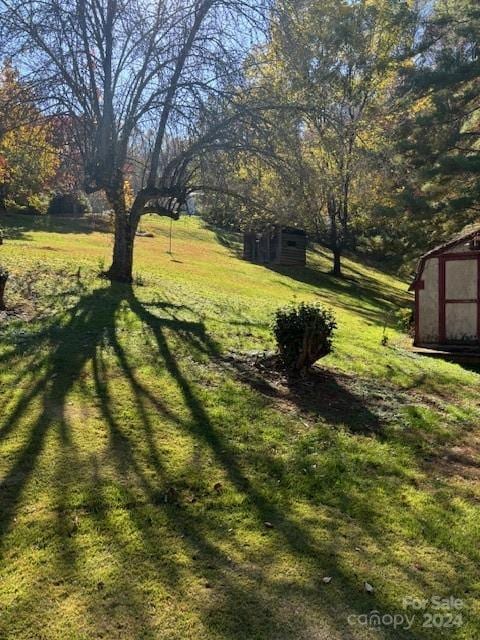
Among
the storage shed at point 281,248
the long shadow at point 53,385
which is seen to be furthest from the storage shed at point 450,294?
the storage shed at point 281,248

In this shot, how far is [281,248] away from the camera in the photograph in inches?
1249

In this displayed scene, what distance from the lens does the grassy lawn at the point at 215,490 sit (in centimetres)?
313

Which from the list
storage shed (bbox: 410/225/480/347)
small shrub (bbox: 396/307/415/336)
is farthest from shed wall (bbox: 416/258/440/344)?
small shrub (bbox: 396/307/415/336)

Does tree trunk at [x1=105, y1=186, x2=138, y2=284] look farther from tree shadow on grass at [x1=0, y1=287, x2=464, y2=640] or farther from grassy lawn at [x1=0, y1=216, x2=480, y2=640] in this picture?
tree shadow on grass at [x1=0, y1=287, x2=464, y2=640]

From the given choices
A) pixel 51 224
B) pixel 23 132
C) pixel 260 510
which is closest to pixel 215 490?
pixel 260 510

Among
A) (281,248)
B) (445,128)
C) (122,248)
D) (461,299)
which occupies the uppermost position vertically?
(445,128)

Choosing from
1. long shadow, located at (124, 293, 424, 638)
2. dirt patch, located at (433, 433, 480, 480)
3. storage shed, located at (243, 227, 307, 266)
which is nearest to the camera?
long shadow, located at (124, 293, 424, 638)

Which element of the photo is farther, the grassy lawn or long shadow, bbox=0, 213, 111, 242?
long shadow, bbox=0, 213, 111, 242

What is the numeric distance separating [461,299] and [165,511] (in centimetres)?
1157

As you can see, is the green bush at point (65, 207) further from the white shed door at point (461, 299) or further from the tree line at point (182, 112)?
the white shed door at point (461, 299)

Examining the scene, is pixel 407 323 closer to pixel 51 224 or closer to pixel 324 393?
pixel 324 393

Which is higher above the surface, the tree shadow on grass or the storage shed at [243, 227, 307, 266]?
the storage shed at [243, 227, 307, 266]

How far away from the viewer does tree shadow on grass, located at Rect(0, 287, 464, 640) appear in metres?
3.11

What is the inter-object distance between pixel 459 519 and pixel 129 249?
454 inches
